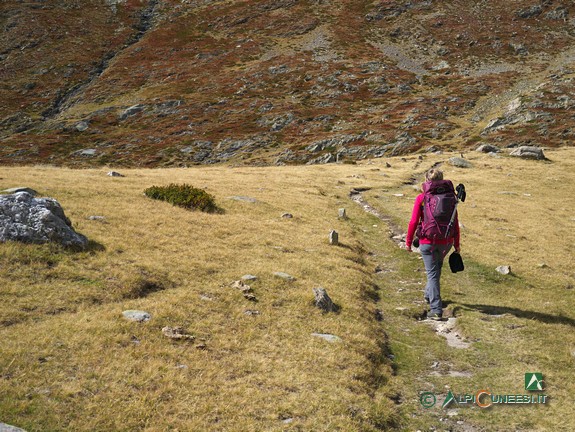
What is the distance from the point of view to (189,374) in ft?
26.0

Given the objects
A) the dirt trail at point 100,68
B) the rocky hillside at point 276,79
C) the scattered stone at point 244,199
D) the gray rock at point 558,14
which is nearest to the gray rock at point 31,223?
the scattered stone at point 244,199

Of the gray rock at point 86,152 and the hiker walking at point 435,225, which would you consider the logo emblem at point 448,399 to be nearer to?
the hiker walking at point 435,225

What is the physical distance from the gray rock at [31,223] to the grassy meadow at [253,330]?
396mm

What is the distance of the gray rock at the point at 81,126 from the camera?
9511 cm

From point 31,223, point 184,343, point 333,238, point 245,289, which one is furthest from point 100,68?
point 184,343

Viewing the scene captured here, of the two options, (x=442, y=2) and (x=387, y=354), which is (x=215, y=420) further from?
(x=442, y=2)

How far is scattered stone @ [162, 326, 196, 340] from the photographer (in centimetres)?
918

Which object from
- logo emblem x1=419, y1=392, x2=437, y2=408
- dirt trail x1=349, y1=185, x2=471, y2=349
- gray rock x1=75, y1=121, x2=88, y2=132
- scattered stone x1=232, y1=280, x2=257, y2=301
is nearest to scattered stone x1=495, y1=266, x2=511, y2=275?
dirt trail x1=349, y1=185, x2=471, y2=349

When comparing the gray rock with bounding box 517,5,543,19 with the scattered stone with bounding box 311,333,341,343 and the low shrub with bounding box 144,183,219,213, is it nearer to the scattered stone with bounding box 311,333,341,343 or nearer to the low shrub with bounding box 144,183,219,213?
the low shrub with bounding box 144,183,219,213

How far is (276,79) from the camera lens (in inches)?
4412

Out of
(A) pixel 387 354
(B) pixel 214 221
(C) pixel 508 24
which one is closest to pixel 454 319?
(A) pixel 387 354

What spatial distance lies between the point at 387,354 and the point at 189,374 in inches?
201

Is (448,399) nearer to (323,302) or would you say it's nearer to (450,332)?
(450,332)

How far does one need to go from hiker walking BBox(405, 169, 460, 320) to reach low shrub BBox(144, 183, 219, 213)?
39.2ft
